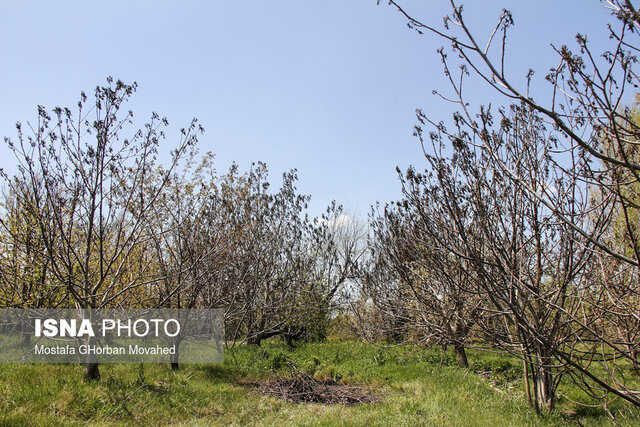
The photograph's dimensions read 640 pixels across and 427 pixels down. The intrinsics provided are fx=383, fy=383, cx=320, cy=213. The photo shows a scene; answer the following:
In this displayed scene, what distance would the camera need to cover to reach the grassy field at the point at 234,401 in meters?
5.49

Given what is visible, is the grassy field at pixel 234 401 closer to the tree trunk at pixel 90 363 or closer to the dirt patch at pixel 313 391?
the tree trunk at pixel 90 363

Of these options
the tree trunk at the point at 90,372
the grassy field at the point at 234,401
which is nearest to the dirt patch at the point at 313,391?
the grassy field at the point at 234,401

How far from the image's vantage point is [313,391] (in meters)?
8.51

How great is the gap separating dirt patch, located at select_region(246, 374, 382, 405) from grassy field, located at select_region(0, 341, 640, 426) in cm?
36

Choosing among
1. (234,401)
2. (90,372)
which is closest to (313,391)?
(234,401)

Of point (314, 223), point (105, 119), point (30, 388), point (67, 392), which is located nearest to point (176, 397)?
point (67, 392)

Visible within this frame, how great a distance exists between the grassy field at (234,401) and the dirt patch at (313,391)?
36 centimetres

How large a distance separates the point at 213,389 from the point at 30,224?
233 inches

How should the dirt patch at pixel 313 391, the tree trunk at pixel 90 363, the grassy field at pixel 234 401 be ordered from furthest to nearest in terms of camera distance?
the dirt patch at pixel 313 391, the tree trunk at pixel 90 363, the grassy field at pixel 234 401

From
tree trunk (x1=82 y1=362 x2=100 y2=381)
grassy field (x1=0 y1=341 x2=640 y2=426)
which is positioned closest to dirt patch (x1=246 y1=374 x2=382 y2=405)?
grassy field (x1=0 y1=341 x2=640 y2=426)

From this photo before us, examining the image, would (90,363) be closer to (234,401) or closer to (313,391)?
(234,401)

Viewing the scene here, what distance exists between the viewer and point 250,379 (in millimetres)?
9758

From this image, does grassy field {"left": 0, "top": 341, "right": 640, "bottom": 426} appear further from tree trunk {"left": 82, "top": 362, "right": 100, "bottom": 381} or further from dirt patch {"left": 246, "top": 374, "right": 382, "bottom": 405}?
dirt patch {"left": 246, "top": 374, "right": 382, "bottom": 405}

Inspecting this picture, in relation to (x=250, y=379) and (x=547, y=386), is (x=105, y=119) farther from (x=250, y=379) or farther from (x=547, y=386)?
(x=547, y=386)
